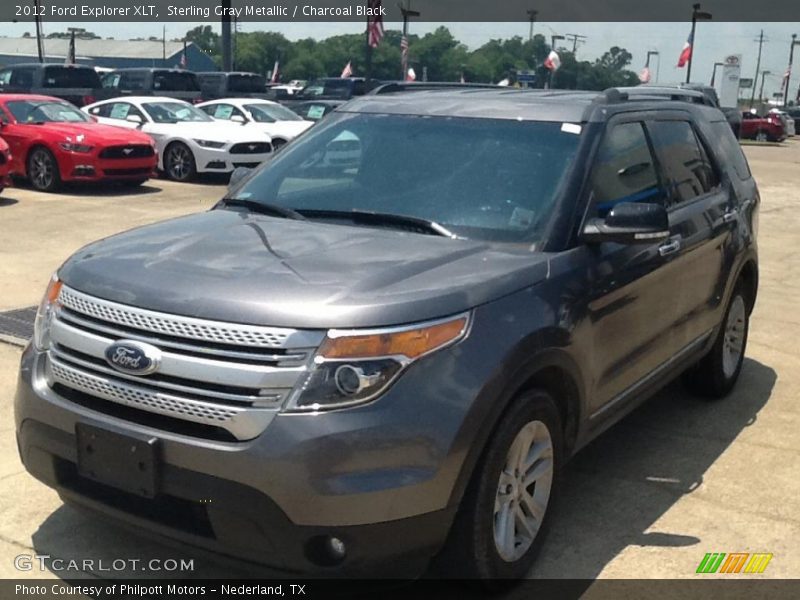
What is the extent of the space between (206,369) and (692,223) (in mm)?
2889

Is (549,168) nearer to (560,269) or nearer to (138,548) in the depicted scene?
(560,269)

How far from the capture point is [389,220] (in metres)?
3.92

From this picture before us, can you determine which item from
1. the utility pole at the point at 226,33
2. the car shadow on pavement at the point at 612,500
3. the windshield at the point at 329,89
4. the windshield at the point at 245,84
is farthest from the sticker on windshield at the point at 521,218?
the utility pole at the point at 226,33

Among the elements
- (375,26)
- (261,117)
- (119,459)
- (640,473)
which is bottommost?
(640,473)

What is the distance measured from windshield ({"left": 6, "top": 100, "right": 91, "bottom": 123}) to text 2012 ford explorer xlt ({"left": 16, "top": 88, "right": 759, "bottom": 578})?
1190cm

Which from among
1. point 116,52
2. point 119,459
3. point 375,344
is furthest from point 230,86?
point 116,52

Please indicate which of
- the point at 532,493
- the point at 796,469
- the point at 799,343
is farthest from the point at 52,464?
the point at 799,343

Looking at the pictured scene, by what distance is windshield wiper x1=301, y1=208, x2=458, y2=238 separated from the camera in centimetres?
384

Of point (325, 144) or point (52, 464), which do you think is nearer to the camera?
point (52, 464)

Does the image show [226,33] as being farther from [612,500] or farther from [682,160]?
[612,500]

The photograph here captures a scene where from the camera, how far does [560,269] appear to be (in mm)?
3641

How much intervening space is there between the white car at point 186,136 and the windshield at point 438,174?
1261cm

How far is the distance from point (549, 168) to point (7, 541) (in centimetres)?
260

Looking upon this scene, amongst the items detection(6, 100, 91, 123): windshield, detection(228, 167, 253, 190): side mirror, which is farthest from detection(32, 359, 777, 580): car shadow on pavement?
detection(6, 100, 91, 123): windshield
